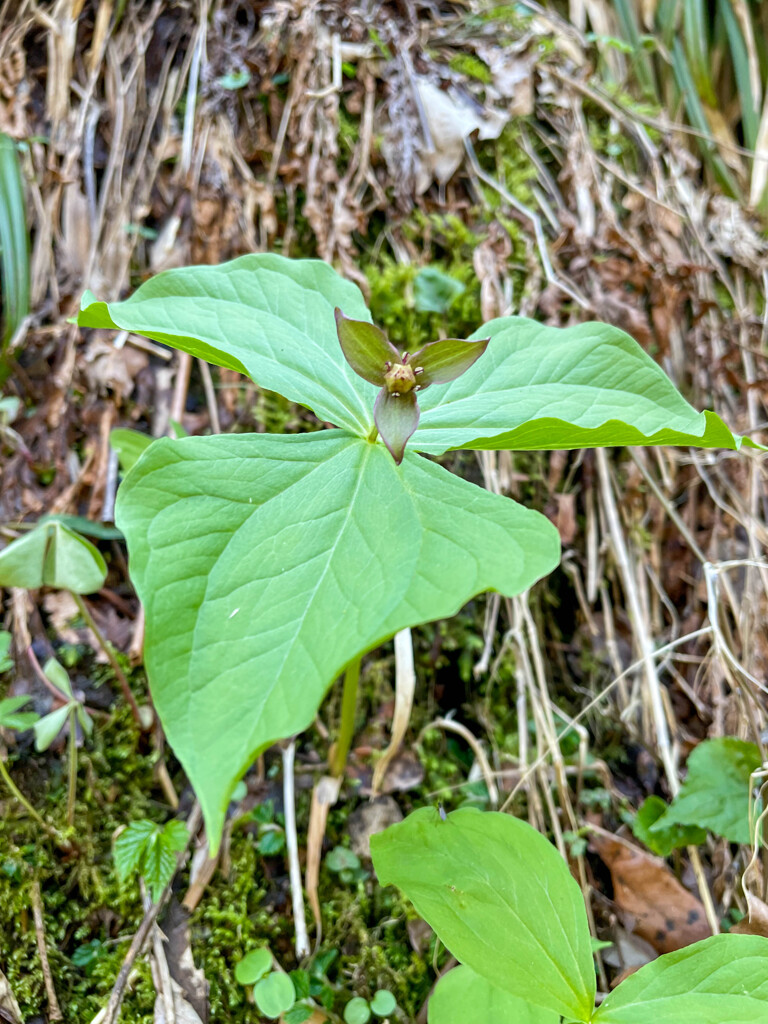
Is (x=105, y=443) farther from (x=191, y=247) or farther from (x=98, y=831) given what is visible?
(x=98, y=831)

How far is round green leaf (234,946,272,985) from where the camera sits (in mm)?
1057

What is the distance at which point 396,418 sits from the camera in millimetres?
944

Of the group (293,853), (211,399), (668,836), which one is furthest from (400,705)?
(211,399)

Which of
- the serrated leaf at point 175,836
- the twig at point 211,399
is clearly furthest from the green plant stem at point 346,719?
the twig at point 211,399

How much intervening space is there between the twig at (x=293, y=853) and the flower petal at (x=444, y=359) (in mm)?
791

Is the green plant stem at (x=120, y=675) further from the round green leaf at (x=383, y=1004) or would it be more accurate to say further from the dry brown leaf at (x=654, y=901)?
the dry brown leaf at (x=654, y=901)

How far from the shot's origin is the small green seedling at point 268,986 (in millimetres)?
1023

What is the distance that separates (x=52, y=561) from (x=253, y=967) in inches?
29.9

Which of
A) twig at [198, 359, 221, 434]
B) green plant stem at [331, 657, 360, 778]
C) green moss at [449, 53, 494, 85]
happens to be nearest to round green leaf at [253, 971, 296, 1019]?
green plant stem at [331, 657, 360, 778]

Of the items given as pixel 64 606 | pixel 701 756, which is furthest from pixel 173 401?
pixel 701 756

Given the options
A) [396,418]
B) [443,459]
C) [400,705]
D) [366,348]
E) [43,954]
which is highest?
[366,348]

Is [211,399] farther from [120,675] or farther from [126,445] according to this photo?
[120,675]

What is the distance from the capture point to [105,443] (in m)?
1.61

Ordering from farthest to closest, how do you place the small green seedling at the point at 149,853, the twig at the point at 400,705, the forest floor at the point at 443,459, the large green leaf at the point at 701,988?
the twig at the point at 400,705, the forest floor at the point at 443,459, the small green seedling at the point at 149,853, the large green leaf at the point at 701,988
